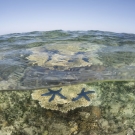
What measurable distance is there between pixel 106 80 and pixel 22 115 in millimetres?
3081

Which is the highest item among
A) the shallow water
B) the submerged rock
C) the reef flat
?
the shallow water

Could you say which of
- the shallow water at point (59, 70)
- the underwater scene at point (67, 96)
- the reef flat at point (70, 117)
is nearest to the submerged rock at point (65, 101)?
the underwater scene at point (67, 96)

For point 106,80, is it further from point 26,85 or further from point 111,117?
point 26,85

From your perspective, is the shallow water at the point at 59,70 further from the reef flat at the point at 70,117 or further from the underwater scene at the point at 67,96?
the reef flat at the point at 70,117

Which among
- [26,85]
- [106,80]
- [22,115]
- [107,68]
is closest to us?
[22,115]

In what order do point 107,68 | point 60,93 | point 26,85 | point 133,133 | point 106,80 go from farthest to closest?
1. point 107,68
2. point 106,80
3. point 26,85
4. point 60,93
5. point 133,133

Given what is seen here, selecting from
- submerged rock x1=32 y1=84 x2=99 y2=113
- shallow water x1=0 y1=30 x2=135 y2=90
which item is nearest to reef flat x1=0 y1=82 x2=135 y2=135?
submerged rock x1=32 y1=84 x2=99 y2=113

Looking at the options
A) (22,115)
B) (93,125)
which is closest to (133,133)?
(93,125)

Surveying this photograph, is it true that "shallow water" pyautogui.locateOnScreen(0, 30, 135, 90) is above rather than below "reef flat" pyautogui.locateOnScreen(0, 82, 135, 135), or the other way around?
above

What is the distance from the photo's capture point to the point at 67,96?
4.18m

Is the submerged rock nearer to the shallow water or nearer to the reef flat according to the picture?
the reef flat

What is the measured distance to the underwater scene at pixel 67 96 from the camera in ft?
11.6

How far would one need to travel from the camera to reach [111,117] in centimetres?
385

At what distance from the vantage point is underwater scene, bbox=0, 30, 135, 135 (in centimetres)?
355
